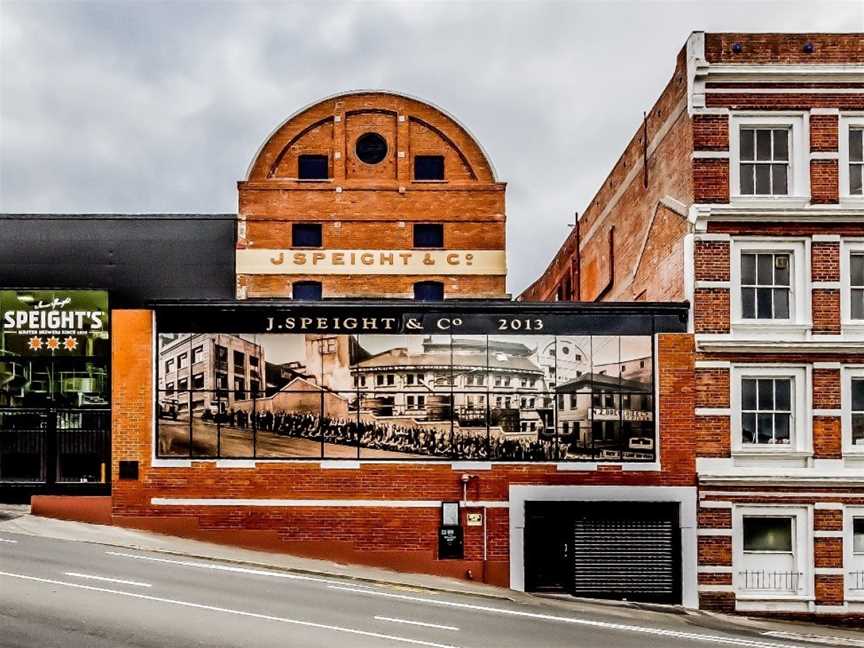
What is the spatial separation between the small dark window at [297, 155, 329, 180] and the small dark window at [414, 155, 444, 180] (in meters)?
3.40

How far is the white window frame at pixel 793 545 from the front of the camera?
81.0ft

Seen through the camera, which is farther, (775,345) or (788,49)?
(788,49)

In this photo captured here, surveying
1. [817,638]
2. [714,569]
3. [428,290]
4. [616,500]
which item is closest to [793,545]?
[714,569]

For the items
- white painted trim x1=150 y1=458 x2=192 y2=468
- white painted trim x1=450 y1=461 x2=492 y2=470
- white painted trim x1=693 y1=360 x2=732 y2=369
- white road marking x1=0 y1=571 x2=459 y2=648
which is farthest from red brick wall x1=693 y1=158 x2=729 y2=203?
white painted trim x1=150 y1=458 x2=192 y2=468

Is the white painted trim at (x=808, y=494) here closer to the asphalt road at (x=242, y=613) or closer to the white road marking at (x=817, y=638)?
the white road marking at (x=817, y=638)

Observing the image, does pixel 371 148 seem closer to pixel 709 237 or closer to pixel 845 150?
pixel 709 237

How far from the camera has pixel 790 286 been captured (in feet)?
82.1

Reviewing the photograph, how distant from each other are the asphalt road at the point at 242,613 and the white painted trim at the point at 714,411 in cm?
510

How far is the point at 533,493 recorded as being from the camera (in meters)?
25.2

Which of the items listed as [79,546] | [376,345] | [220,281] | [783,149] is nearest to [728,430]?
[783,149]

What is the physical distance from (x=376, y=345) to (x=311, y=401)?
87.7 inches

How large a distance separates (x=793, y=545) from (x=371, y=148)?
20.4 metres

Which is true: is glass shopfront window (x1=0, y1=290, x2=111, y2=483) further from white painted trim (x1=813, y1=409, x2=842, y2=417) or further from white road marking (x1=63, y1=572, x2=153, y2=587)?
white painted trim (x1=813, y1=409, x2=842, y2=417)

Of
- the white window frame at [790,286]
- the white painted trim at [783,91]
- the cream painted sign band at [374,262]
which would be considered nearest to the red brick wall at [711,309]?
the white window frame at [790,286]
